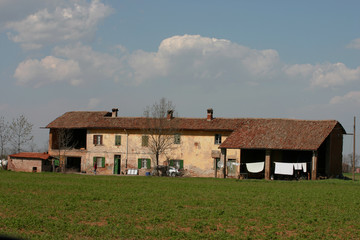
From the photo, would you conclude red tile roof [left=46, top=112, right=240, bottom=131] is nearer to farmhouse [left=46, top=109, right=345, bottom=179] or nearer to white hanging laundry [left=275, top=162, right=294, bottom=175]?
farmhouse [left=46, top=109, right=345, bottom=179]

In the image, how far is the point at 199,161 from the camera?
54.0 meters

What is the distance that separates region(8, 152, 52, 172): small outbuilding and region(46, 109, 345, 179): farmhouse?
7.57 ft

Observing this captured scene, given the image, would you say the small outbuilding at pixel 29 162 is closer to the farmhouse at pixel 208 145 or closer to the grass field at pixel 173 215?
the farmhouse at pixel 208 145

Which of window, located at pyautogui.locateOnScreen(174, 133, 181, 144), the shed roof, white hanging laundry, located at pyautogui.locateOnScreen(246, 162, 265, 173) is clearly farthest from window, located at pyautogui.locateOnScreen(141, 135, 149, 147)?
white hanging laundry, located at pyautogui.locateOnScreen(246, 162, 265, 173)

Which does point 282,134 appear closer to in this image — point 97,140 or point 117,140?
point 117,140

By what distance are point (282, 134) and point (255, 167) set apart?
4.55 m

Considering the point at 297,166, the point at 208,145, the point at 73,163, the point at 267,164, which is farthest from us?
the point at 73,163

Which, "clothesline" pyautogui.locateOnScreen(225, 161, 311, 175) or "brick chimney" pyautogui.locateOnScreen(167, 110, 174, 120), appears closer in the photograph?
"clothesline" pyautogui.locateOnScreen(225, 161, 311, 175)

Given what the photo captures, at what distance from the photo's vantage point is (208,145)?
54.1 metres

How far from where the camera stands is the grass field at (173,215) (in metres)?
16.4

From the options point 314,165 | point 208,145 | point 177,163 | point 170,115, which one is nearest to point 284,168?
point 314,165

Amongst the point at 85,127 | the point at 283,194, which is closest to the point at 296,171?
the point at 283,194

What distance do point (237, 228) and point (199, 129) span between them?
36652mm

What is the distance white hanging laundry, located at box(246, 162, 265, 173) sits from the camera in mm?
48969
